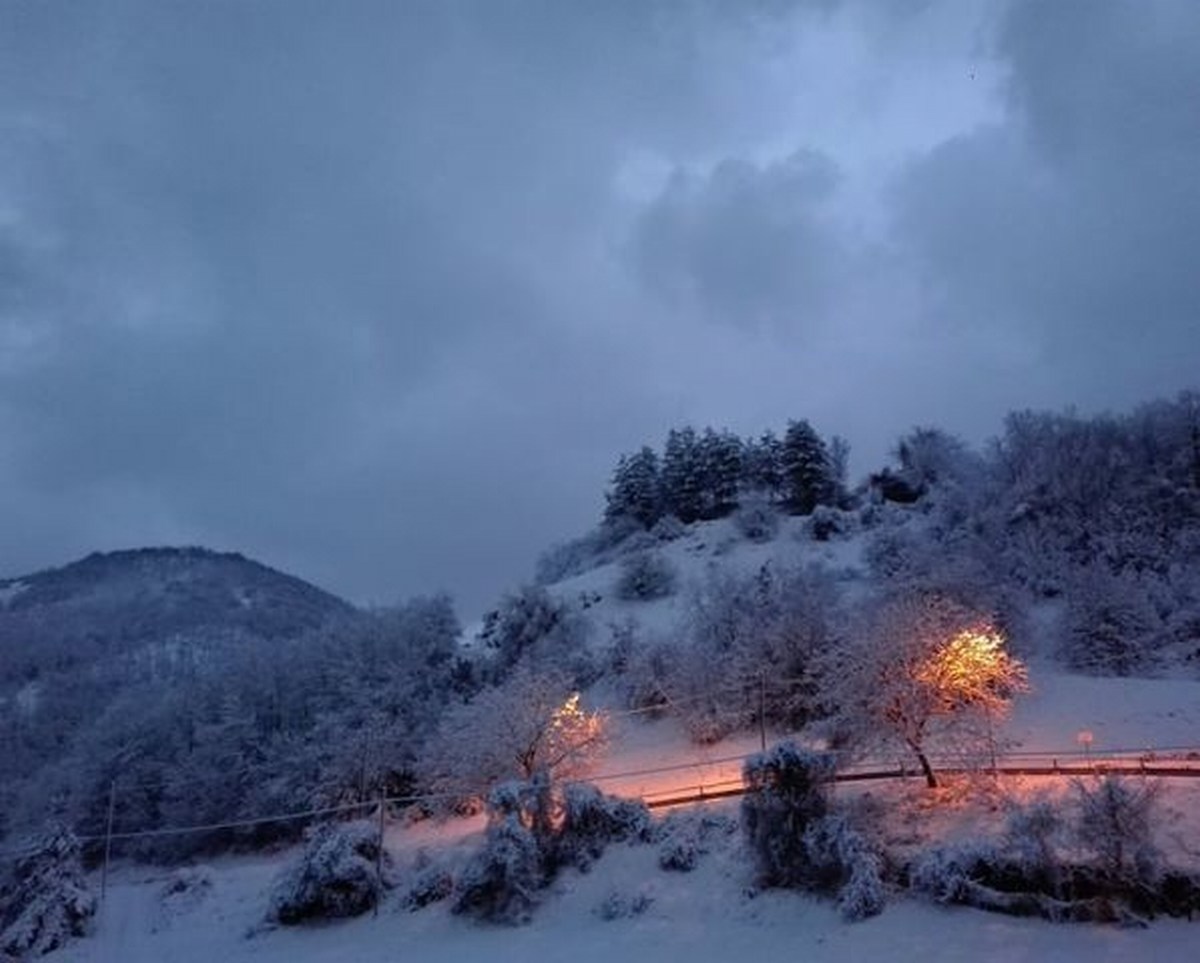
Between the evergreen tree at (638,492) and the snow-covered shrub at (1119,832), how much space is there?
5134 cm

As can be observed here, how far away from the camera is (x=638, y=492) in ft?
236

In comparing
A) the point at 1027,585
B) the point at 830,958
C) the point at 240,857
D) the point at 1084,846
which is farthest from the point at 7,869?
the point at 1027,585

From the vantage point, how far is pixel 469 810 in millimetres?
32156

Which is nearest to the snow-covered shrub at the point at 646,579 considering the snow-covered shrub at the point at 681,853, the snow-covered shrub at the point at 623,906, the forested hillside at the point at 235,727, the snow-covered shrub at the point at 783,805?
the forested hillside at the point at 235,727

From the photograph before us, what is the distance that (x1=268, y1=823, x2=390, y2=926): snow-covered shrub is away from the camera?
24625 mm

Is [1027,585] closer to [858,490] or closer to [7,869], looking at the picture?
[858,490]

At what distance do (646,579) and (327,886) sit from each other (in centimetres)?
2970

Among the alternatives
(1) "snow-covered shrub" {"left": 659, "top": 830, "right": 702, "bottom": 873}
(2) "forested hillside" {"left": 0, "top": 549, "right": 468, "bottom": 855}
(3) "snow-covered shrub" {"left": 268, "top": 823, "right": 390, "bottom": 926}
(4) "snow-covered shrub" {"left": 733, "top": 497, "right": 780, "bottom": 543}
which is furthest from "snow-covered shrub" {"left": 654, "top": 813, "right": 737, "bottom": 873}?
(4) "snow-covered shrub" {"left": 733, "top": 497, "right": 780, "bottom": 543}

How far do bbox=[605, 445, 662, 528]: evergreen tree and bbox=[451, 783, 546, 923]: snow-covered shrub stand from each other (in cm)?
4625

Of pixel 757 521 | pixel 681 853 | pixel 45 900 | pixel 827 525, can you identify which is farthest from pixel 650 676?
pixel 757 521

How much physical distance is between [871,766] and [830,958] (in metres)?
8.42

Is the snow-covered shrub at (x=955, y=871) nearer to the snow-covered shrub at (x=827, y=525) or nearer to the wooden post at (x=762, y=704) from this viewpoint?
the wooden post at (x=762, y=704)

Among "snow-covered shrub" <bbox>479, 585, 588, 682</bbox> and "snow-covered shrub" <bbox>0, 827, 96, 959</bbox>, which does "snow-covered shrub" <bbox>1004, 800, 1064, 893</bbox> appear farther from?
"snow-covered shrub" <bbox>479, 585, 588, 682</bbox>

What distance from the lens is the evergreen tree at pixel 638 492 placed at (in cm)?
7062
